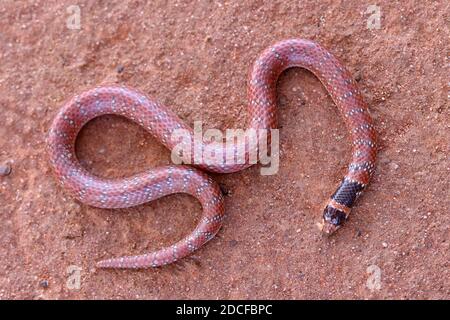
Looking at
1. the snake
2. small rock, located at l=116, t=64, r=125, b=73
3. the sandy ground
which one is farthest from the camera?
small rock, located at l=116, t=64, r=125, b=73

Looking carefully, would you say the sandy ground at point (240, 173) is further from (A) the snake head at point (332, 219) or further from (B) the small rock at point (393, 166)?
(A) the snake head at point (332, 219)

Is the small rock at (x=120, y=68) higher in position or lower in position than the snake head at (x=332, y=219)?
higher

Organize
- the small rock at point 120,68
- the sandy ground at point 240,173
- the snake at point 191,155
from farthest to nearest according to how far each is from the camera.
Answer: the small rock at point 120,68
the sandy ground at point 240,173
the snake at point 191,155

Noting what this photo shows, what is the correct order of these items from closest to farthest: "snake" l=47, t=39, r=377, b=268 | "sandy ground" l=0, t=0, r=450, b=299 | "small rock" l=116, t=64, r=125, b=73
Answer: "snake" l=47, t=39, r=377, b=268
"sandy ground" l=0, t=0, r=450, b=299
"small rock" l=116, t=64, r=125, b=73

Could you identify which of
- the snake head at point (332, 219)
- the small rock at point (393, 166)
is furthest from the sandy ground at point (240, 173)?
the snake head at point (332, 219)

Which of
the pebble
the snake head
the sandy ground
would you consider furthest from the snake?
the pebble

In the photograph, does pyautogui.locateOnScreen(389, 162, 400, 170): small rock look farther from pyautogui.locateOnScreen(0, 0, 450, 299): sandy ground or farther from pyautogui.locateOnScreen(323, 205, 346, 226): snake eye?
pyautogui.locateOnScreen(323, 205, 346, 226): snake eye

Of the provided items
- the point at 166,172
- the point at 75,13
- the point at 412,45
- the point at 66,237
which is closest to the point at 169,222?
Result: the point at 166,172
